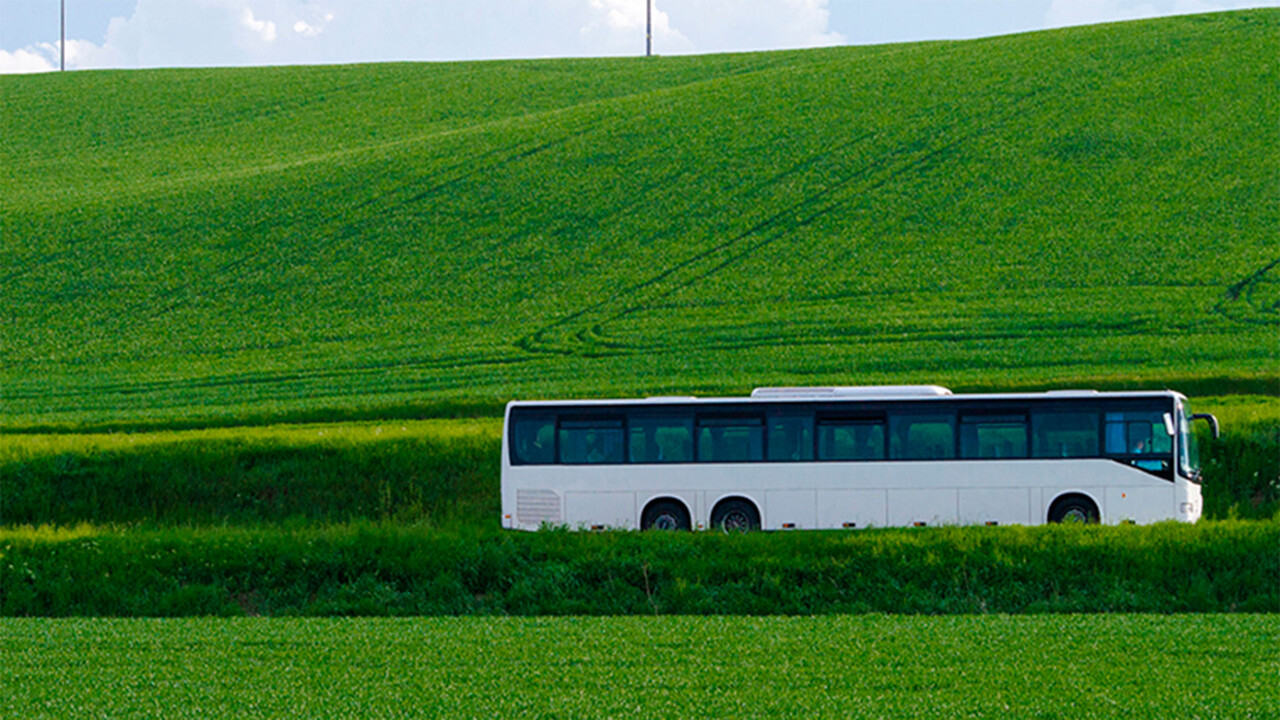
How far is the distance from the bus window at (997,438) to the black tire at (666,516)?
6.09 metres

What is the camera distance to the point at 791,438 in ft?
93.9

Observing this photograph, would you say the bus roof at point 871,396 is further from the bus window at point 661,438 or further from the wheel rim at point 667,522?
the wheel rim at point 667,522

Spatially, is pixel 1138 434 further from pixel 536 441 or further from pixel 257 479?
pixel 257 479

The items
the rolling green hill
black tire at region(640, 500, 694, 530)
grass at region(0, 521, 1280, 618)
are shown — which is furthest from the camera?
the rolling green hill

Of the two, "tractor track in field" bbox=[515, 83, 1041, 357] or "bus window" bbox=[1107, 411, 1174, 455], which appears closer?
"bus window" bbox=[1107, 411, 1174, 455]

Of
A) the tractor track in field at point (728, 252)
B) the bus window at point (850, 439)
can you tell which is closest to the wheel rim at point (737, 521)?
the bus window at point (850, 439)

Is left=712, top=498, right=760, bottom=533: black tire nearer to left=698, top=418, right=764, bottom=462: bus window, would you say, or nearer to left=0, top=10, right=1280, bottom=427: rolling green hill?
left=698, top=418, right=764, bottom=462: bus window

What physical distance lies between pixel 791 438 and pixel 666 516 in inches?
126

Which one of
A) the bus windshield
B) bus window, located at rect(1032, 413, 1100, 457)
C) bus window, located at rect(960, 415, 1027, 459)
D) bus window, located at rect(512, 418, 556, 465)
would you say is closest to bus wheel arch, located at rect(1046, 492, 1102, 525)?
bus window, located at rect(1032, 413, 1100, 457)

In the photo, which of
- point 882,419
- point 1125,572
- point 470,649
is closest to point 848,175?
point 882,419

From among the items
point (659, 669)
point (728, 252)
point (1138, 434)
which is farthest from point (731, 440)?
point (728, 252)

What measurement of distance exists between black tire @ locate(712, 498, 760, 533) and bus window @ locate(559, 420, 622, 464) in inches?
97.6

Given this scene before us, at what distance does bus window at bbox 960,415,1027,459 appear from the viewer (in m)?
28.2

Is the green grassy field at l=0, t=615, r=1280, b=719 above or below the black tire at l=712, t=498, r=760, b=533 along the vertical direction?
below
